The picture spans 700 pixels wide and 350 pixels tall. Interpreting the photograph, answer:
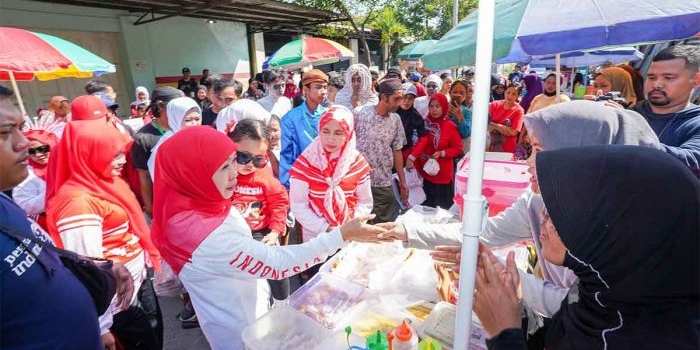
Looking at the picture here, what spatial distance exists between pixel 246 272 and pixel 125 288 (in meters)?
0.61

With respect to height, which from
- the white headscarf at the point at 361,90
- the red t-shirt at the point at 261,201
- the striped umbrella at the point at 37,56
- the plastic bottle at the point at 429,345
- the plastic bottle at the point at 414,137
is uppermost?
the striped umbrella at the point at 37,56

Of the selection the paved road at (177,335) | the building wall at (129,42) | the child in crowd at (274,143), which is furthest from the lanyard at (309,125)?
the building wall at (129,42)

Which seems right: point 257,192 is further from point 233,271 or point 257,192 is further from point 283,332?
point 283,332

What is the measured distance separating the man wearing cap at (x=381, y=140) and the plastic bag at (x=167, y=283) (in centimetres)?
173

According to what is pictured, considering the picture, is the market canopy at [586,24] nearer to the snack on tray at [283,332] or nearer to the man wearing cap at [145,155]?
the snack on tray at [283,332]

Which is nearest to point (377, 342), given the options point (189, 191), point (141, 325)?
point (189, 191)

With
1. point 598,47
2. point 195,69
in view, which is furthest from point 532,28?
point 195,69

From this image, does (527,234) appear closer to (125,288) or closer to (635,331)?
(635,331)

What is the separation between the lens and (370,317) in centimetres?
155

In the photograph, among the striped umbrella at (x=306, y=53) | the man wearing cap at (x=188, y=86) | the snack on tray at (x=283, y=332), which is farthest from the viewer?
the man wearing cap at (x=188, y=86)

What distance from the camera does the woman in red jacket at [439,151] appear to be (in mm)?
4035

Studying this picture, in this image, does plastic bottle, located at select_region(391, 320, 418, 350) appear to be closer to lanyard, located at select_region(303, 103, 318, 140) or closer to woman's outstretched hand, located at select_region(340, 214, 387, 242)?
woman's outstretched hand, located at select_region(340, 214, 387, 242)

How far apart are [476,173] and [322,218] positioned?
178cm

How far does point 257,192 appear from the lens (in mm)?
2586
